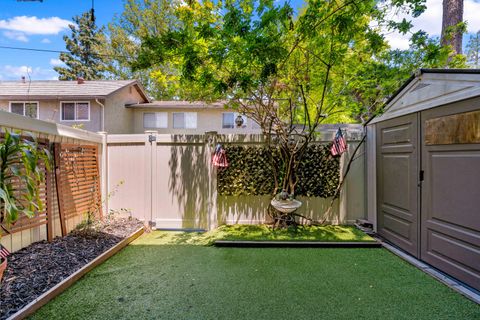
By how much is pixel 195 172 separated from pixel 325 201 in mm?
2677

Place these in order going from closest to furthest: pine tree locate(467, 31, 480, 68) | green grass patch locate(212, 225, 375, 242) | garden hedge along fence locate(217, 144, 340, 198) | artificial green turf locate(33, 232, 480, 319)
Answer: artificial green turf locate(33, 232, 480, 319), green grass patch locate(212, 225, 375, 242), garden hedge along fence locate(217, 144, 340, 198), pine tree locate(467, 31, 480, 68)

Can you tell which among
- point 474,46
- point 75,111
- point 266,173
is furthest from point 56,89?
point 474,46

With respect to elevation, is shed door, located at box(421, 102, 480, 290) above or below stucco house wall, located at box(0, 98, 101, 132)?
below

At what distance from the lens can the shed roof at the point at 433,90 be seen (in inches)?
113

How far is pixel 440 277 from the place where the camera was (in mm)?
3066

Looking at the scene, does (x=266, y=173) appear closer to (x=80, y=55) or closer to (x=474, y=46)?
(x=474, y=46)

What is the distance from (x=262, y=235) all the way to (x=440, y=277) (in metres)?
2.50

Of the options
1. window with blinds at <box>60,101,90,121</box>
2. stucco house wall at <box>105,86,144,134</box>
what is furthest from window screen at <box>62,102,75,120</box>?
stucco house wall at <box>105,86,144,134</box>

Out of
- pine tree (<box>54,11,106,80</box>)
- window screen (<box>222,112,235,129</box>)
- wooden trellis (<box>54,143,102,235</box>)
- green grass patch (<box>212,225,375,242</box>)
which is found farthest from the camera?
pine tree (<box>54,11,106,80</box>)

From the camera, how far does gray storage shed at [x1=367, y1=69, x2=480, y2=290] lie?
2.85 m

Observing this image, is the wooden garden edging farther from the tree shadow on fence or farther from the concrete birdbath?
the concrete birdbath

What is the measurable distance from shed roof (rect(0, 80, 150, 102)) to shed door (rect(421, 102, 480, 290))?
1180cm

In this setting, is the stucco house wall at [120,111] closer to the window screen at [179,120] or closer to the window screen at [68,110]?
the window screen at [68,110]

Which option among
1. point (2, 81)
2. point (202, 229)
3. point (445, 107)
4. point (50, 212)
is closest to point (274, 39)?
point (445, 107)
